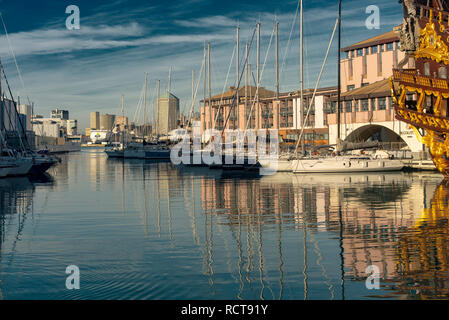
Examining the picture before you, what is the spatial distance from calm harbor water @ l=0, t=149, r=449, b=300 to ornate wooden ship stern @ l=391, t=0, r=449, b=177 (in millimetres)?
8458

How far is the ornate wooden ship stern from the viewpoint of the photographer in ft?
147

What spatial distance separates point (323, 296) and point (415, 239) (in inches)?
351

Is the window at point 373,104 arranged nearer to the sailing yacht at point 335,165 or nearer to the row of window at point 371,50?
the row of window at point 371,50

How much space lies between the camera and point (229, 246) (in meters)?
20.0

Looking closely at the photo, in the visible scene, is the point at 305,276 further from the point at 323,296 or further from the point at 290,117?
the point at 290,117

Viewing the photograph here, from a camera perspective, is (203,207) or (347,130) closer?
(203,207)

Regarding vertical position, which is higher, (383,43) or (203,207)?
(383,43)

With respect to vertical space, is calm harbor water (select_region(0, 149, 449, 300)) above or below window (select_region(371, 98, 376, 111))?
below

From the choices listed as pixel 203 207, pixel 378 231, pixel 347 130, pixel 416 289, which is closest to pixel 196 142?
pixel 347 130

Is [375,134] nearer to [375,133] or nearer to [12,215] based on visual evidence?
[375,133]

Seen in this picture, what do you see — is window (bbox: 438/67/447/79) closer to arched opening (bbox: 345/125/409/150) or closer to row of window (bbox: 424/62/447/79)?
row of window (bbox: 424/62/447/79)

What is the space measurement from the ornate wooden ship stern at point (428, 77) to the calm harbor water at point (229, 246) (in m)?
8.46

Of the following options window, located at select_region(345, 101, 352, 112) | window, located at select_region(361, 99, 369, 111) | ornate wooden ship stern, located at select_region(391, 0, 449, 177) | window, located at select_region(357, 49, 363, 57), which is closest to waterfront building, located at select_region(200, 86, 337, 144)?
window, located at select_region(357, 49, 363, 57)
